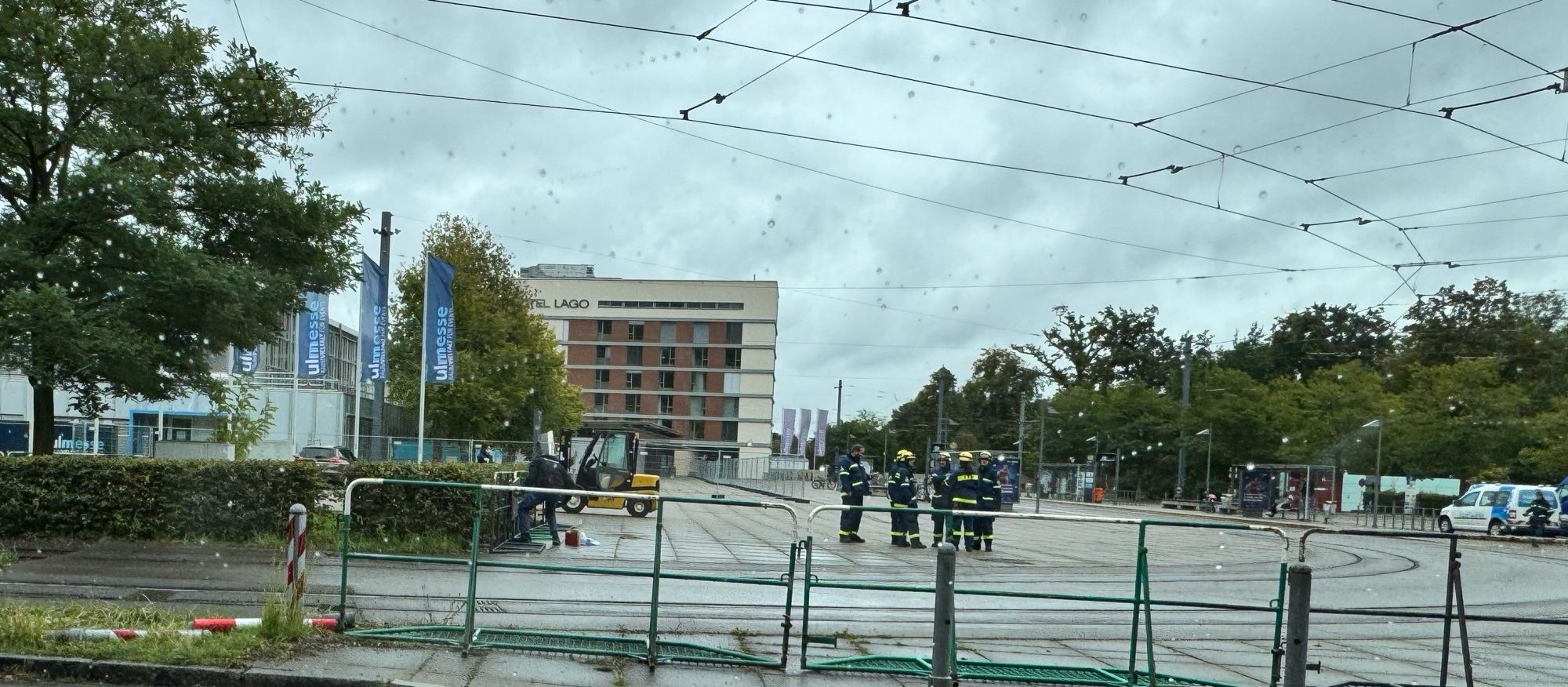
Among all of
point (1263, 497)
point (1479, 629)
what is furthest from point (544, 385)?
point (1479, 629)

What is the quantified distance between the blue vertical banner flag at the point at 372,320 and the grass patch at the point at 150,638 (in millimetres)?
18519

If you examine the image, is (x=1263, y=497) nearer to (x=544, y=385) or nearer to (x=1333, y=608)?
(x=544, y=385)

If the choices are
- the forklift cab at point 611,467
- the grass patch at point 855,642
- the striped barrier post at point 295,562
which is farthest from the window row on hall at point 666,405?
the striped barrier post at point 295,562

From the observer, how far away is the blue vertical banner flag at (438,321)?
95.5ft

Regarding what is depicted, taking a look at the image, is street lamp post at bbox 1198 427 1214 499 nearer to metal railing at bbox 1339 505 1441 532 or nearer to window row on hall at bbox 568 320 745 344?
metal railing at bbox 1339 505 1441 532

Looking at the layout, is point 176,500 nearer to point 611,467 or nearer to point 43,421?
point 43,421

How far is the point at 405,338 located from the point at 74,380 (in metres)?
33.2

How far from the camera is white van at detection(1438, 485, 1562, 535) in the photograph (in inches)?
1503

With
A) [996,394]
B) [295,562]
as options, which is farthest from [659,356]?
[295,562]

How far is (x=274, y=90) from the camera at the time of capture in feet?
66.8

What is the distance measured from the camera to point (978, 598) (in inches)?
413

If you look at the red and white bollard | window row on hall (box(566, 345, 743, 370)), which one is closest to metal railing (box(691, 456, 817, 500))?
window row on hall (box(566, 345, 743, 370))

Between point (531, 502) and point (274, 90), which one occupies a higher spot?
point (274, 90)

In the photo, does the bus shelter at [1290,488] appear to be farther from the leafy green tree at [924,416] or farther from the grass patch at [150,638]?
the leafy green tree at [924,416]
